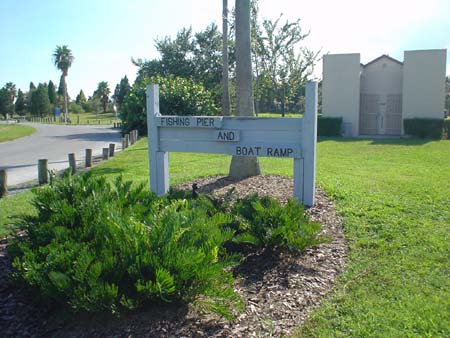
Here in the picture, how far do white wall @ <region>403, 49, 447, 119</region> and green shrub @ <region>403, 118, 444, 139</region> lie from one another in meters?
1.04

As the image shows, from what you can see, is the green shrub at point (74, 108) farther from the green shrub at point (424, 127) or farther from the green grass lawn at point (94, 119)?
the green shrub at point (424, 127)

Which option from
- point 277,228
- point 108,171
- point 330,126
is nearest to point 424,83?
point 330,126

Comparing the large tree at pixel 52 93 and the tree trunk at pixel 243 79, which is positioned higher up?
the large tree at pixel 52 93

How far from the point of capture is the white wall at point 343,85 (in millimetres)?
25734

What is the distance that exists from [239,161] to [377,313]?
17.0ft

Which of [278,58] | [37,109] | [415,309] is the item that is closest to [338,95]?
[278,58]

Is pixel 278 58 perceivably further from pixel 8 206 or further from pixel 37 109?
pixel 37 109

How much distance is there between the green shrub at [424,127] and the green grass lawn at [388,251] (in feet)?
43.7

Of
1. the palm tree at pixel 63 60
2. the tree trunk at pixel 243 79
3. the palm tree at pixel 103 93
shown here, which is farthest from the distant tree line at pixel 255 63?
the palm tree at pixel 103 93

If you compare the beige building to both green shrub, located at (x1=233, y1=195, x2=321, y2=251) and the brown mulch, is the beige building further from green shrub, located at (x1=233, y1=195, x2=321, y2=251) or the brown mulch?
green shrub, located at (x1=233, y1=195, x2=321, y2=251)

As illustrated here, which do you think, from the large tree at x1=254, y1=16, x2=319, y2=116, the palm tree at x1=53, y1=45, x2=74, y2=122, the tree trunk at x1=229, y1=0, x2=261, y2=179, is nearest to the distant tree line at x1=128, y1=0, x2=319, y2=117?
the large tree at x1=254, y1=16, x2=319, y2=116

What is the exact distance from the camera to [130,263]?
3.72 metres

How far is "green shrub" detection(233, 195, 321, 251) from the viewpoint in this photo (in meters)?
4.70

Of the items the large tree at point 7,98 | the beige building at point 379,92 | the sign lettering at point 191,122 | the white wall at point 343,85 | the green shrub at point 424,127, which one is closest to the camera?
the sign lettering at point 191,122
